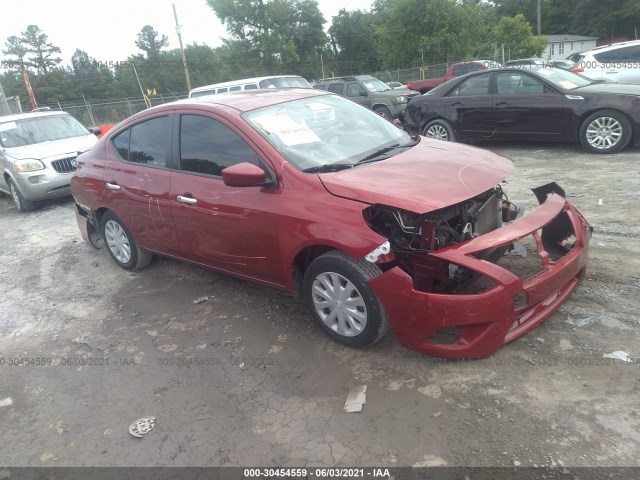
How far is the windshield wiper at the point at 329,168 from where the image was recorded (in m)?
3.44

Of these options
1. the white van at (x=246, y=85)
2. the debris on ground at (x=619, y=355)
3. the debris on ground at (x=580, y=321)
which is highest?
the white van at (x=246, y=85)

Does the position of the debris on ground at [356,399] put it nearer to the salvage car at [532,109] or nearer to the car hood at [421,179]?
the car hood at [421,179]

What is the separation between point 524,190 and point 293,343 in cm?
429

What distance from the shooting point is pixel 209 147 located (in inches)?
155

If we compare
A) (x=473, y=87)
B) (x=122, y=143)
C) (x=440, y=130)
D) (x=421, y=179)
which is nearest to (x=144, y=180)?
(x=122, y=143)

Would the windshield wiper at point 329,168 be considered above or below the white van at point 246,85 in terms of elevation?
below

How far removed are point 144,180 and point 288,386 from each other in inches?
95.8

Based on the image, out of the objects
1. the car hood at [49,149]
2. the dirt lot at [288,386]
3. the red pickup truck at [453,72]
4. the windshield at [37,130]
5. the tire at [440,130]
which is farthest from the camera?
the red pickup truck at [453,72]

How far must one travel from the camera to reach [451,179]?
3.29 m

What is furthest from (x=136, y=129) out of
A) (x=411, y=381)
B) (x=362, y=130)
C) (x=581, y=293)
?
(x=581, y=293)

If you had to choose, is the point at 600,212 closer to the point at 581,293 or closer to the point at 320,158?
the point at 581,293

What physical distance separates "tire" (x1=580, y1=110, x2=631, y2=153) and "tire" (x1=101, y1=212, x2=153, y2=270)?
22.6 feet

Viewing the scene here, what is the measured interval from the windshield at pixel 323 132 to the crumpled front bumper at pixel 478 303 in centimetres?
109

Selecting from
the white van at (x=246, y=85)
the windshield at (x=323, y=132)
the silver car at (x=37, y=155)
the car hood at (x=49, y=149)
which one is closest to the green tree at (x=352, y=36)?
the white van at (x=246, y=85)
